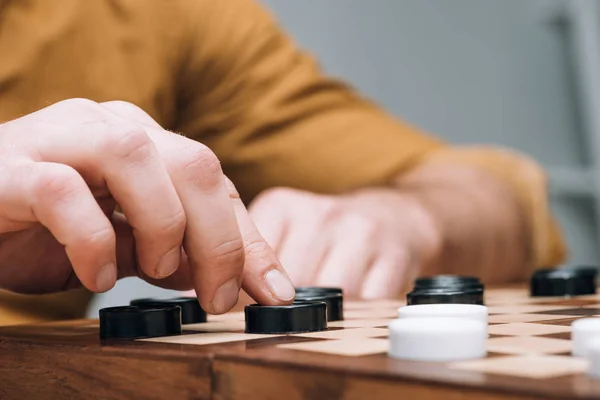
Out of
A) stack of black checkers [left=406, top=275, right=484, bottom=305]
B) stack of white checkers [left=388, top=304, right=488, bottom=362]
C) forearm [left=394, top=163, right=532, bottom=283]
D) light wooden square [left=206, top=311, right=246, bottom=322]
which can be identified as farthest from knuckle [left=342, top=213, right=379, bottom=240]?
stack of white checkers [left=388, top=304, right=488, bottom=362]

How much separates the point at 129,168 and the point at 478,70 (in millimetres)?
3358

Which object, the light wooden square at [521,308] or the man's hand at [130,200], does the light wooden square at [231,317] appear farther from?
the light wooden square at [521,308]

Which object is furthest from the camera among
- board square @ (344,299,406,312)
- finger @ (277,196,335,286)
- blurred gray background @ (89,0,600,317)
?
blurred gray background @ (89,0,600,317)

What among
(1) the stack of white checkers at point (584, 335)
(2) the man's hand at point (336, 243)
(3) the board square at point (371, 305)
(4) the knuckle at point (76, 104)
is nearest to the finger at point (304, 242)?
(2) the man's hand at point (336, 243)

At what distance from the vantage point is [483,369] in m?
0.43

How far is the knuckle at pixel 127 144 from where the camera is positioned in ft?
2.18

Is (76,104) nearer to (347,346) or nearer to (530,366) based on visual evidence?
(347,346)

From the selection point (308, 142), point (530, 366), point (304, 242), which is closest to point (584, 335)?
point (530, 366)

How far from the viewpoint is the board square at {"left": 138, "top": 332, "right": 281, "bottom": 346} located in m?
0.61

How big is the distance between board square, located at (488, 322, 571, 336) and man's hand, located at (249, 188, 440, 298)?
54 cm

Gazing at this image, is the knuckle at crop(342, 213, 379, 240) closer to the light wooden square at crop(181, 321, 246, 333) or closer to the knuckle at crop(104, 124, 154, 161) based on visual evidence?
the light wooden square at crop(181, 321, 246, 333)

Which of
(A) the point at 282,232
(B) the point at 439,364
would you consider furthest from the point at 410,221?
(B) the point at 439,364

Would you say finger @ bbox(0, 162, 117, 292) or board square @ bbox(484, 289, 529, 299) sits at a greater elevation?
finger @ bbox(0, 162, 117, 292)

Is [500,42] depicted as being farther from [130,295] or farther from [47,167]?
[47,167]
